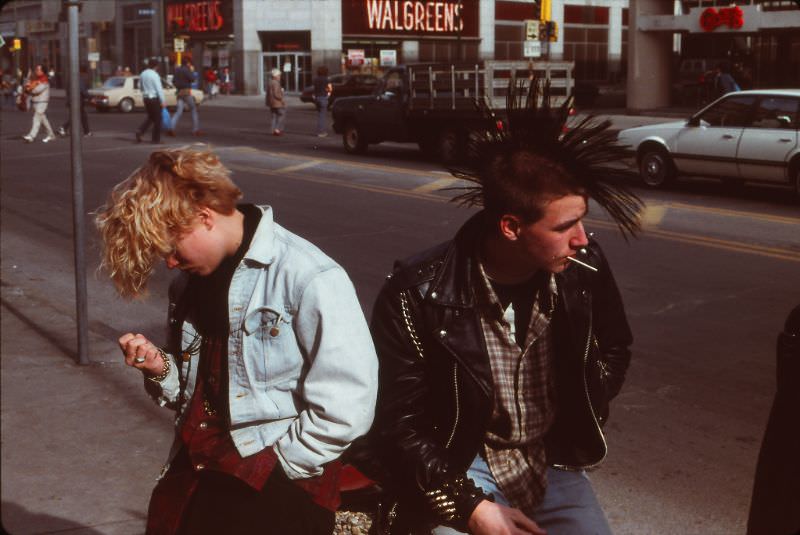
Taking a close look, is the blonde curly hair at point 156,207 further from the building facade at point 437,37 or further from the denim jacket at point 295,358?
the building facade at point 437,37

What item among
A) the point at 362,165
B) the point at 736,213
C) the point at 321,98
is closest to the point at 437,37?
the point at 321,98

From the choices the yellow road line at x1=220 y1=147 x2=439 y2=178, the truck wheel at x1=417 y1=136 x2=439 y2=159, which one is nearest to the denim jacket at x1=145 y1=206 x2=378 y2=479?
the yellow road line at x1=220 y1=147 x2=439 y2=178

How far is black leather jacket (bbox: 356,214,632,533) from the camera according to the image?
8.47 feet

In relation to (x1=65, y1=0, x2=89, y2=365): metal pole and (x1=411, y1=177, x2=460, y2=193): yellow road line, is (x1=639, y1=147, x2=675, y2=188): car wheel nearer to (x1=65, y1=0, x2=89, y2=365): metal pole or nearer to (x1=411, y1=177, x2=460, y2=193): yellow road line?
(x1=411, y1=177, x2=460, y2=193): yellow road line

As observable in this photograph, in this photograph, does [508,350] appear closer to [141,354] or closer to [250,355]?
[250,355]

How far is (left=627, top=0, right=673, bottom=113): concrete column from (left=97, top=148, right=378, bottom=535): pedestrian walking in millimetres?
35736

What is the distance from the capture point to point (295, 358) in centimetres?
246

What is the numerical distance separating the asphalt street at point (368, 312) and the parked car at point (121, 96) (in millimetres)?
24521

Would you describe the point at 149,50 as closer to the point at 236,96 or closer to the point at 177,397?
the point at 236,96

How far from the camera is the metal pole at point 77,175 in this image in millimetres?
6484

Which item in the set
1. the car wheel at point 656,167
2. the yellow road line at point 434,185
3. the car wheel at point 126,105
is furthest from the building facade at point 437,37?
the yellow road line at point 434,185

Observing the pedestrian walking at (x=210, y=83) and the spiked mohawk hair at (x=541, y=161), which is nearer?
the spiked mohawk hair at (x=541, y=161)

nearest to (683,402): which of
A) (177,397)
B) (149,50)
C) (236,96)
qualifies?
(177,397)

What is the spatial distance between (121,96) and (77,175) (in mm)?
36499
